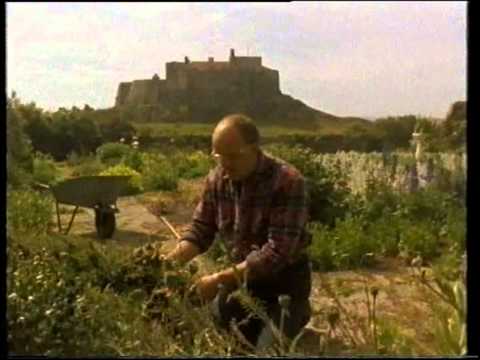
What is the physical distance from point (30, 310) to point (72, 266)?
502mm

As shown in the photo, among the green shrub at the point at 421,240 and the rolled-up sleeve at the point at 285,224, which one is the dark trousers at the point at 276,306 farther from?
the green shrub at the point at 421,240

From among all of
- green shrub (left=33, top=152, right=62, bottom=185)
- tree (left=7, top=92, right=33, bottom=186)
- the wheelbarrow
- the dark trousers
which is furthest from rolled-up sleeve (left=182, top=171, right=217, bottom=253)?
tree (left=7, top=92, right=33, bottom=186)

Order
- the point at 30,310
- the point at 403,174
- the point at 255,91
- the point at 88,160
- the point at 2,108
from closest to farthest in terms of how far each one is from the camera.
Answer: the point at 2,108 < the point at 30,310 < the point at 255,91 < the point at 88,160 < the point at 403,174

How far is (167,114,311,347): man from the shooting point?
2303 millimetres

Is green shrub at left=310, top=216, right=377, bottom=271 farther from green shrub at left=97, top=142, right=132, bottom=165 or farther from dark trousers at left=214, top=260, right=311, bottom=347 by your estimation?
green shrub at left=97, top=142, right=132, bottom=165

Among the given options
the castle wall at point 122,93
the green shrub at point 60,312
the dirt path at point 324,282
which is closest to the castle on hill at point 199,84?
the castle wall at point 122,93

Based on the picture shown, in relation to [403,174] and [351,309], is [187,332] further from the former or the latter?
[403,174]

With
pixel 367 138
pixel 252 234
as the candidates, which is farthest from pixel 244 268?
pixel 367 138

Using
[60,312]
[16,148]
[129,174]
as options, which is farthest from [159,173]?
[16,148]

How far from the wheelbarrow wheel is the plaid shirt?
Result: 0.31 m

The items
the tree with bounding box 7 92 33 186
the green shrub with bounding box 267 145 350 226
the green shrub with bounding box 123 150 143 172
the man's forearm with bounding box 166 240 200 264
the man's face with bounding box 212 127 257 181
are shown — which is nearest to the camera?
the tree with bounding box 7 92 33 186

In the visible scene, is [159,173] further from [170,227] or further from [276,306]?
[276,306]

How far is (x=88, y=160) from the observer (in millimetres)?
2111

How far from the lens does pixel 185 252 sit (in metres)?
2.41
